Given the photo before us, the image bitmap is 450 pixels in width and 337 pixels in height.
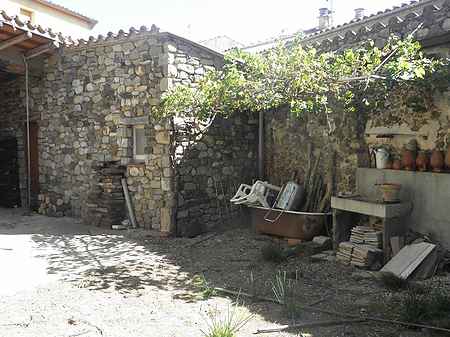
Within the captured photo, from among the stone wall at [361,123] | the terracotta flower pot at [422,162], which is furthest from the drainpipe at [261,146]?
the terracotta flower pot at [422,162]

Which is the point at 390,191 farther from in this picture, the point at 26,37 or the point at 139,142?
the point at 26,37

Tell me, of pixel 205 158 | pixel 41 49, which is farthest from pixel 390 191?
pixel 41 49

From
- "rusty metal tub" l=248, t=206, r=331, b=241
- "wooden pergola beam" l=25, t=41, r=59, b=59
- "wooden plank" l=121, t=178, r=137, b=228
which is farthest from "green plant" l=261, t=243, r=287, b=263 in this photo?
"wooden pergola beam" l=25, t=41, r=59, b=59

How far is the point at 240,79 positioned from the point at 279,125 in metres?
3.09

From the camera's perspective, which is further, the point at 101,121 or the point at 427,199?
the point at 101,121

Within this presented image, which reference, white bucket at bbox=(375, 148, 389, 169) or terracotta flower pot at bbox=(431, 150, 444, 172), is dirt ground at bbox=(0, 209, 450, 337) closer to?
terracotta flower pot at bbox=(431, 150, 444, 172)

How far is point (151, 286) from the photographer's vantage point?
4680mm

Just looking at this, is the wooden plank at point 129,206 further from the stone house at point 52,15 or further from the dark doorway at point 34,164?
the stone house at point 52,15

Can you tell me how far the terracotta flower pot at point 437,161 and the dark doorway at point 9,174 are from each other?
8.84m

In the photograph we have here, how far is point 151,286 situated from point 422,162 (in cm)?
368

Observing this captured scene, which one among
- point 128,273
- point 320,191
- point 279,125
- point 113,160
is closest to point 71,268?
point 128,273

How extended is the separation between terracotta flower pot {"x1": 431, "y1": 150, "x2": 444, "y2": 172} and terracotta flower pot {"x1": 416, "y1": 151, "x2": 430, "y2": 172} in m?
0.14

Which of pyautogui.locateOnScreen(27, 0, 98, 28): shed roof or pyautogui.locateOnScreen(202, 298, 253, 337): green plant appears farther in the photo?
pyautogui.locateOnScreen(27, 0, 98, 28): shed roof

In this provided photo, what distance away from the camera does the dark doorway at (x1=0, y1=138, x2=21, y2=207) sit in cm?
984
